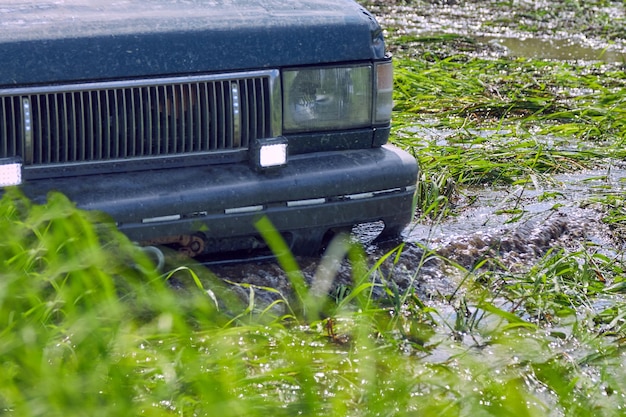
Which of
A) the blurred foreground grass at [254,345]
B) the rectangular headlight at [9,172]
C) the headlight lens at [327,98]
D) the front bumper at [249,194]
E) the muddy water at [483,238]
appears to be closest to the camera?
the blurred foreground grass at [254,345]

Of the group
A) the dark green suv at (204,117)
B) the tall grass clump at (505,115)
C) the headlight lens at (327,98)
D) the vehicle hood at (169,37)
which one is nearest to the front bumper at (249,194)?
the dark green suv at (204,117)

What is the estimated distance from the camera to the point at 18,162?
131 inches

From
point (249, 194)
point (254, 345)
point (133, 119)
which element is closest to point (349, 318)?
point (254, 345)

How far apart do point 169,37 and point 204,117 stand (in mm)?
283

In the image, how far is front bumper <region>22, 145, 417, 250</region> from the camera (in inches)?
136

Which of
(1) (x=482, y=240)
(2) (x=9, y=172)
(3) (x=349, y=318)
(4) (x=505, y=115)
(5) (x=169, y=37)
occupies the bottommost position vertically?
(4) (x=505, y=115)

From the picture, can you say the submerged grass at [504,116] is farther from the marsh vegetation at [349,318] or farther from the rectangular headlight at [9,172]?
the rectangular headlight at [9,172]

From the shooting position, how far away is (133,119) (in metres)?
3.48

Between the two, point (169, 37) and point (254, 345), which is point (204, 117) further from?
point (254, 345)

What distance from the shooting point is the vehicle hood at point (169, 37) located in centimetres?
335

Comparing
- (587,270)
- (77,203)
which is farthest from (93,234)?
(587,270)

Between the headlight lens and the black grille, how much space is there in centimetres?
10

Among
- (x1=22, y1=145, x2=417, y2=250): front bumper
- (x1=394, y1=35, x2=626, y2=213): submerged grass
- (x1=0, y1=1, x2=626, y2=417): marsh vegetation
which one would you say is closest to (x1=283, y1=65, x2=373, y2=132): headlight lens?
(x1=22, y1=145, x2=417, y2=250): front bumper

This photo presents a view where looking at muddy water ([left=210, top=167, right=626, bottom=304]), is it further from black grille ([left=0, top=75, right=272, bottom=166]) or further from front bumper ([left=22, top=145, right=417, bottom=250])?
black grille ([left=0, top=75, right=272, bottom=166])
